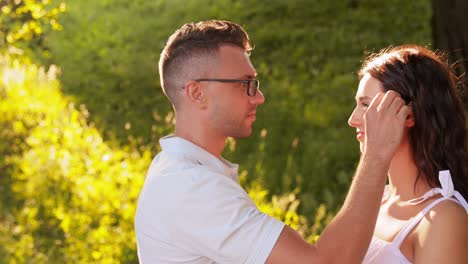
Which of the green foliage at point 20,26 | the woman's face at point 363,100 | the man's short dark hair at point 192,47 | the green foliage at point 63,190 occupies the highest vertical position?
the man's short dark hair at point 192,47

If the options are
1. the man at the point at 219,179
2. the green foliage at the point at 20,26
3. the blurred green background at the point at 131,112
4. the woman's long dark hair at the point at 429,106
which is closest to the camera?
the man at the point at 219,179

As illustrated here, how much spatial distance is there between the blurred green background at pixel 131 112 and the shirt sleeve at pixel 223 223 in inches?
129

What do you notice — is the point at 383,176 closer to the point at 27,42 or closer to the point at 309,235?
the point at 309,235

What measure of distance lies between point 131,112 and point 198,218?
824cm

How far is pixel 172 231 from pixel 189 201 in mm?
143

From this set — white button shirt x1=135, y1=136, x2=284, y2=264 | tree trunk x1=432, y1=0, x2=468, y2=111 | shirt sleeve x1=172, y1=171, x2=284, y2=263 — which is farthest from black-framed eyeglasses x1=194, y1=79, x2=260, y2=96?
tree trunk x1=432, y1=0, x2=468, y2=111

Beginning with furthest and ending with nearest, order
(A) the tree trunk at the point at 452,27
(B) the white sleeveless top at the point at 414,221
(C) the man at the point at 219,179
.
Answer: (A) the tree trunk at the point at 452,27, (B) the white sleeveless top at the point at 414,221, (C) the man at the point at 219,179

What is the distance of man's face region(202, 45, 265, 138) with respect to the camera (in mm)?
3238

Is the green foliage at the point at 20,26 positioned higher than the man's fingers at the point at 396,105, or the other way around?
the man's fingers at the point at 396,105

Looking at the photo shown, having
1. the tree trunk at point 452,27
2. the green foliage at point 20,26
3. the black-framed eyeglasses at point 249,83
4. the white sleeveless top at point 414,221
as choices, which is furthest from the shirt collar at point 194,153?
the tree trunk at point 452,27

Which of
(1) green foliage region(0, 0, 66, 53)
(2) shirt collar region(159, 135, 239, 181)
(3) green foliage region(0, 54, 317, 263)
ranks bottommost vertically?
(3) green foliage region(0, 54, 317, 263)

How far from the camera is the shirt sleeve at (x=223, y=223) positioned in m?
2.84

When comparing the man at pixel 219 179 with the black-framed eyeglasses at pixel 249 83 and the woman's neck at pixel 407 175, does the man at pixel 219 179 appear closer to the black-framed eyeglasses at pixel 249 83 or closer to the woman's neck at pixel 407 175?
the black-framed eyeglasses at pixel 249 83

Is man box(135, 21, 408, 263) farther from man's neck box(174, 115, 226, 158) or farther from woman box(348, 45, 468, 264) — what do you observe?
woman box(348, 45, 468, 264)
